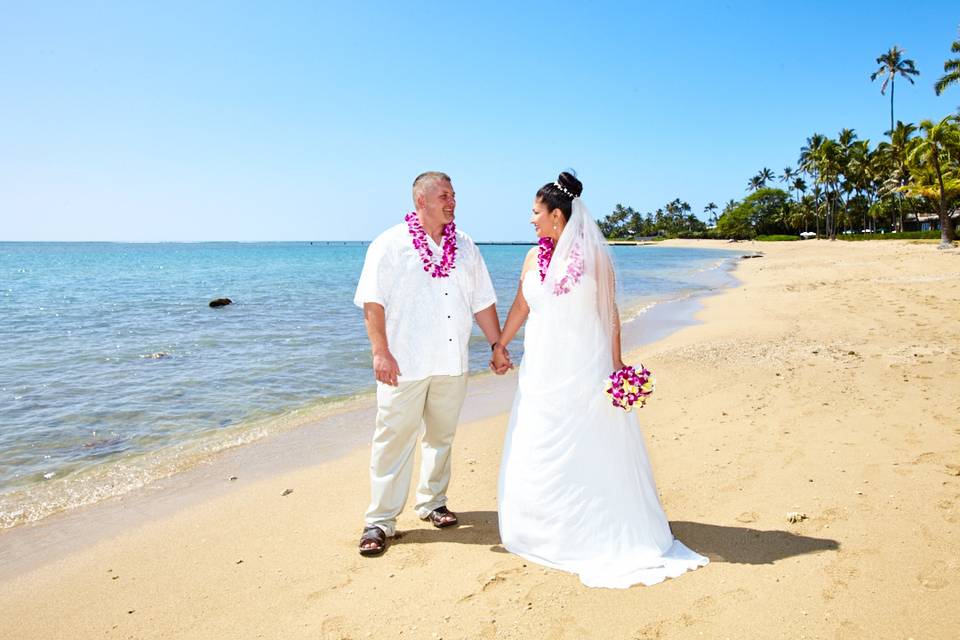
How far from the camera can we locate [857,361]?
8.19m

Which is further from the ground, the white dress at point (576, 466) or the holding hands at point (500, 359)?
the holding hands at point (500, 359)

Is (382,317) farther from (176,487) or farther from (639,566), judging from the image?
(176,487)

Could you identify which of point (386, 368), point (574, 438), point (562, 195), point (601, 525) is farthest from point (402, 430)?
point (562, 195)

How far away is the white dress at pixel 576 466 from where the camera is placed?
344cm

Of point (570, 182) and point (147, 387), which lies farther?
point (147, 387)

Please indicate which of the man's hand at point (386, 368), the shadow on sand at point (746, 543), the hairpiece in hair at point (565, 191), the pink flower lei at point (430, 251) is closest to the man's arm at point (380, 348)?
the man's hand at point (386, 368)

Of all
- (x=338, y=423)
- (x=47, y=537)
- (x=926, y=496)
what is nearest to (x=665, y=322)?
(x=338, y=423)

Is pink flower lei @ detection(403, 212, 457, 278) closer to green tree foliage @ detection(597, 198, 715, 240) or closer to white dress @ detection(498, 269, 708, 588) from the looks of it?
white dress @ detection(498, 269, 708, 588)

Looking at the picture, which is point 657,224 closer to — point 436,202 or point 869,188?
point 869,188

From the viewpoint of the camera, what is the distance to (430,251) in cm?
389

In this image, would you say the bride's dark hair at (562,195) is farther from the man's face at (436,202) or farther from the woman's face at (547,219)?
the man's face at (436,202)

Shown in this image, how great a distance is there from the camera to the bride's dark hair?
375 cm

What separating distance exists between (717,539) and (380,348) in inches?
95.5

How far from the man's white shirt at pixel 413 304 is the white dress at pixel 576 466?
1.78 feet
